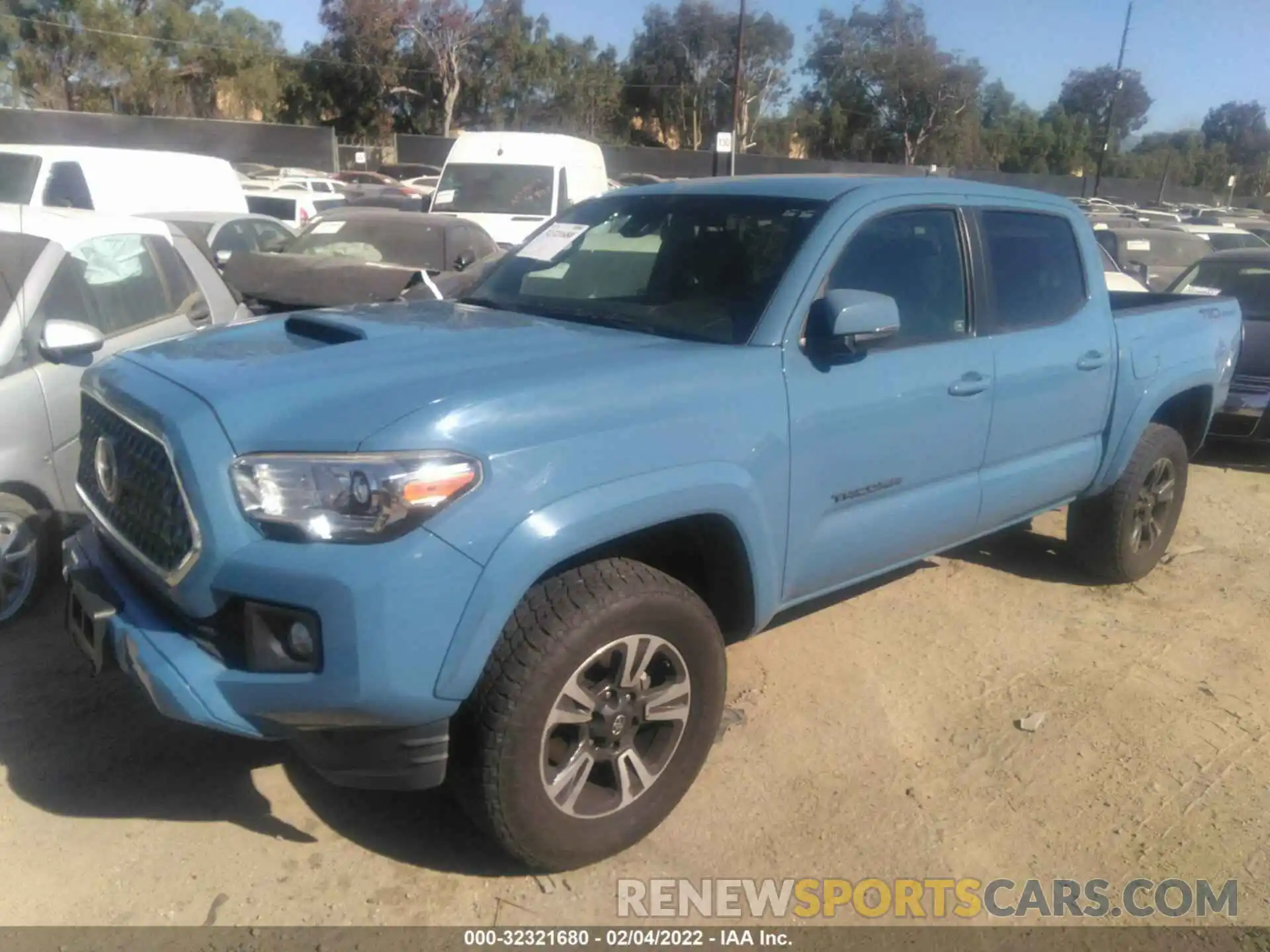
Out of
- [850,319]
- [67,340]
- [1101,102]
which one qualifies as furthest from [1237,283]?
[1101,102]

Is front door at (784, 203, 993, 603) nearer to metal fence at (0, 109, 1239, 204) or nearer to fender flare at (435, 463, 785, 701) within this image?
fender flare at (435, 463, 785, 701)

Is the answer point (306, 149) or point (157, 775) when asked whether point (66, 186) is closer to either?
point (157, 775)

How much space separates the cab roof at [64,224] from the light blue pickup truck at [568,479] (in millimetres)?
1866

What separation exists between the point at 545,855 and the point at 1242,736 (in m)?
2.67

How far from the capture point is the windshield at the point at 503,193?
14.8 metres

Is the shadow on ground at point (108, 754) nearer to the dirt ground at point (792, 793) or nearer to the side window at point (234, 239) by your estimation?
the dirt ground at point (792, 793)

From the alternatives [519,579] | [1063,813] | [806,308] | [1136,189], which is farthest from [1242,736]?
[1136,189]

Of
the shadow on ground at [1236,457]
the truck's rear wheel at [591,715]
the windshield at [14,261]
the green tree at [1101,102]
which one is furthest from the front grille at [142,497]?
the green tree at [1101,102]

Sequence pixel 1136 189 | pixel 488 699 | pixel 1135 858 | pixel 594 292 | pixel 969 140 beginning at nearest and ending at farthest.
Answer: pixel 488 699, pixel 1135 858, pixel 594 292, pixel 1136 189, pixel 969 140

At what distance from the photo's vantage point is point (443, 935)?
2.86 m

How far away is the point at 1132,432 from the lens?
16.5ft

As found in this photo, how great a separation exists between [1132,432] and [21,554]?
15.5ft

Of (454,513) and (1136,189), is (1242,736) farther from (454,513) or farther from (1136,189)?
(1136,189)

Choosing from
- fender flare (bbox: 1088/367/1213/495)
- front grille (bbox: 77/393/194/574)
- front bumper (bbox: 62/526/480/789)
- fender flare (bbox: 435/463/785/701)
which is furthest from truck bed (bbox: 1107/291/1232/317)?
front grille (bbox: 77/393/194/574)
